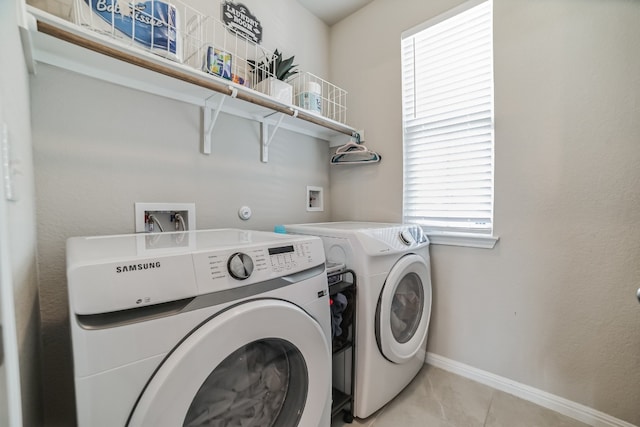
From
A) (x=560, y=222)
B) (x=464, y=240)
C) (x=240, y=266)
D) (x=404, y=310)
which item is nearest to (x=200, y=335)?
(x=240, y=266)

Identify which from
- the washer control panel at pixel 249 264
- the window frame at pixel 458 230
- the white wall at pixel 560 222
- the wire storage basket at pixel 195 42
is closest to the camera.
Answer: the washer control panel at pixel 249 264

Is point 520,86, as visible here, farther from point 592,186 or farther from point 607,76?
point 592,186

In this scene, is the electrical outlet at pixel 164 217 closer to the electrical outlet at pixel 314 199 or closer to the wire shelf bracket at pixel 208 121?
the wire shelf bracket at pixel 208 121

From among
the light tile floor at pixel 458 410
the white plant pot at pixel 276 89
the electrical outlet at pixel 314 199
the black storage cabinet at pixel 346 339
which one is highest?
the white plant pot at pixel 276 89

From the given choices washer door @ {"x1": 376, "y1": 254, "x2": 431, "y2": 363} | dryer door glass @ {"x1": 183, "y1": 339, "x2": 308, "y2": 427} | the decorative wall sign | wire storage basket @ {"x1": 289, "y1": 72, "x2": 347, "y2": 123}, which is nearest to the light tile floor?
washer door @ {"x1": 376, "y1": 254, "x2": 431, "y2": 363}

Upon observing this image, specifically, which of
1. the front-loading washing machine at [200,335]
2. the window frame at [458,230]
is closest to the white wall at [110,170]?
the front-loading washing machine at [200,335]

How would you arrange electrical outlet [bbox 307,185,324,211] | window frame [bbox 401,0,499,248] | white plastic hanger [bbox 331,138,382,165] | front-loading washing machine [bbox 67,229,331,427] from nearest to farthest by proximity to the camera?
front-loading washing machine [bbox 67,229,331,427]
window frame [bbox 401,0,499,248]
white plastic hanger [bbox 331,138,382,165]
electrical outlet [bbox 307,185,324,211]

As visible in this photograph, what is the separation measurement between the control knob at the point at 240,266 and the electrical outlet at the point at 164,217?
76 cm

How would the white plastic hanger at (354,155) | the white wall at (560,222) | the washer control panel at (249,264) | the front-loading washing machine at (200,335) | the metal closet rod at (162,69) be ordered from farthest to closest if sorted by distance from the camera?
the white plastic hanger at (354,155), the white wall at (560,222), the metal closet rod at (162,69), the washer control panel at (249,264), the front-loading washing machine at (200,335)

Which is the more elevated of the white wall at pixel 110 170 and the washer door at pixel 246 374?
the white wall at pixel 110 170

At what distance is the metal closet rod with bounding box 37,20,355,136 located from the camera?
0.82 meters

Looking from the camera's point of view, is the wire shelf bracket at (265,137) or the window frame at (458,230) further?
the wire shelf bracket at (265,137)

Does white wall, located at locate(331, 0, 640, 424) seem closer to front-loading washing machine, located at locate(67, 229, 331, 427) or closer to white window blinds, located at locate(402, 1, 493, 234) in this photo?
white window blinds, located at locate(402, 1, 493, 234)

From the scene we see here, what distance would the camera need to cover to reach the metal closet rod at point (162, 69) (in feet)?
2.69
